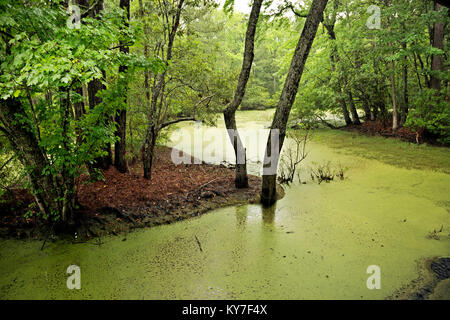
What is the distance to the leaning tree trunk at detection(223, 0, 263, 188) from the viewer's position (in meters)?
4.18

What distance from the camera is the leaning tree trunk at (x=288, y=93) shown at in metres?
3.71

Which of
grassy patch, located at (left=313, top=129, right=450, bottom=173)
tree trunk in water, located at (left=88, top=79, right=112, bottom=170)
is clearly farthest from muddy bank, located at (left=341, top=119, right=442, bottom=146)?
tree trunk in water, located at (left=88, top=79, right=112, bottom=170)

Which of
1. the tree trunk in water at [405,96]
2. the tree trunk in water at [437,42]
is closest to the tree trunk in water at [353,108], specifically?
the tree trunk in water at [405,96]

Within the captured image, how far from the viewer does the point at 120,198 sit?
4.14 metres

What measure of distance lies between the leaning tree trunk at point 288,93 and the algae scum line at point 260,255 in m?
0.44


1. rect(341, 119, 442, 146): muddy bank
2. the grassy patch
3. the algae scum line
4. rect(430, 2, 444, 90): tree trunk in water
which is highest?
rect(430, 2, 444, 90): tree trunk in water

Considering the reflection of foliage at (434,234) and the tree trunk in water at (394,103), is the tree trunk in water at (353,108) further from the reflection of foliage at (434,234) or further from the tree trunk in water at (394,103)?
the reflection of foliage at (434,234)

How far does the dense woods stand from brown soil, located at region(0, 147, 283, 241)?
0.26 m

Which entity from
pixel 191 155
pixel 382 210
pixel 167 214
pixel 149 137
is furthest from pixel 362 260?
pixel 191 155

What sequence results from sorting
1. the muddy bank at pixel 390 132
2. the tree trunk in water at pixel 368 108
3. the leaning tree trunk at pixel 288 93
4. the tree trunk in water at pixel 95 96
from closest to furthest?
the leaning tree trunk at pixel 288 93, the tree trunk in water at pixel 95 96, the muddy bank at pixel 390 132, the tree trunk in water at pixel 368 108

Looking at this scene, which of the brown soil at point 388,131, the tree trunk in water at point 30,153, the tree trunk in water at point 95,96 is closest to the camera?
the tree trunk in water at point 30,153

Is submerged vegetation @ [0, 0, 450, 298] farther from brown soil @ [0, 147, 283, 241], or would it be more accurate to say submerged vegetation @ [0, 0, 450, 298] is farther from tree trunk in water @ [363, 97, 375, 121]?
tree trunk in water @ [363, 97, 375, 121]

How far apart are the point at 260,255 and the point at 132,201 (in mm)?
2390
